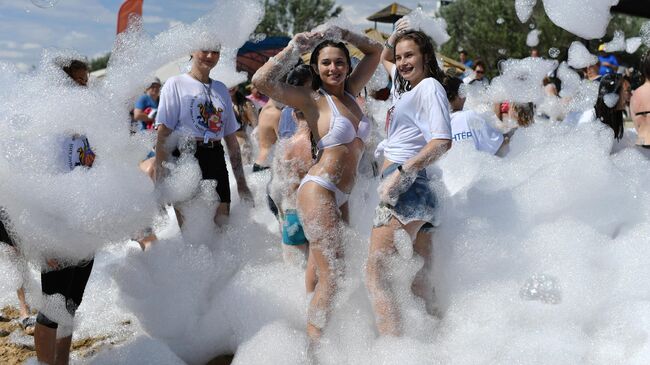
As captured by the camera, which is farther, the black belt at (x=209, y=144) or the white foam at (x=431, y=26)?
the black belt at (x=209, y=144)

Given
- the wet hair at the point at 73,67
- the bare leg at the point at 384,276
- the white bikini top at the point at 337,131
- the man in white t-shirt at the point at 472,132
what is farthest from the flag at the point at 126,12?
the man in white t-shirt at the point at 472,132

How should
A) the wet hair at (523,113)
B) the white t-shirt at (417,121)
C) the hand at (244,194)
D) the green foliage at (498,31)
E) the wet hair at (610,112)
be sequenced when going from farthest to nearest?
the green foliage at (498,31) < the wet hair at (523,113) < the hand at (244,194) < the wet hair at (610,112) < the white t-shirt at (417,121)

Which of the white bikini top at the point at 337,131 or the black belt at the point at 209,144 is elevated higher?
the white bikini top at the point at 337,131

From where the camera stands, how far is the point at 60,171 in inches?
103

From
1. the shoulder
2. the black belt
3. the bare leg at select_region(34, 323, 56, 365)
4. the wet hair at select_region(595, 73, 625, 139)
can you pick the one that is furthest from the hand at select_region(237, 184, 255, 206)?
the wet hair at select_region(595, 73, 625, 139)

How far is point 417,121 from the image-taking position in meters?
2.63

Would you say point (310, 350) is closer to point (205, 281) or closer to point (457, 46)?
point (205, 281)

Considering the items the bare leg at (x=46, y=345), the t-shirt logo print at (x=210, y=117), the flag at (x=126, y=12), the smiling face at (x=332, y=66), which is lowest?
the bare leg at (x=46, y=345)

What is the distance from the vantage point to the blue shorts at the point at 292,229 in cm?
335

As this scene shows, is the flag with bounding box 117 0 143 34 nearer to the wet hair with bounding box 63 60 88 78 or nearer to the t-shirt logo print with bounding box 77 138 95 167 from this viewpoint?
the wet hair with bounding box 63 60 88 78

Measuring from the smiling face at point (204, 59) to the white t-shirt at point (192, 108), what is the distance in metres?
0.09

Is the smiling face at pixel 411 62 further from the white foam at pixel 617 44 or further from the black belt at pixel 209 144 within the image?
the white foam at pixel 617 44

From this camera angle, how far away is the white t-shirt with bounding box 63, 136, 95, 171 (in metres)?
2.67

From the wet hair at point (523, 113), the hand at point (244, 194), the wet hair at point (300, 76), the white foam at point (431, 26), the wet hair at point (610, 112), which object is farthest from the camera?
the wet hair at point (523, 113)
